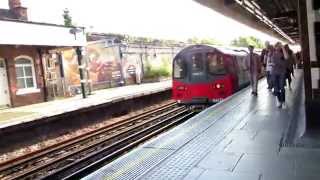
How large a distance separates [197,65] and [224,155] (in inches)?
397

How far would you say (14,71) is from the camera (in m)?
20.5

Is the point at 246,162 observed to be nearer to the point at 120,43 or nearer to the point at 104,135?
the point at 104,135

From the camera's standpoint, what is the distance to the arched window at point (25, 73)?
68.8ft

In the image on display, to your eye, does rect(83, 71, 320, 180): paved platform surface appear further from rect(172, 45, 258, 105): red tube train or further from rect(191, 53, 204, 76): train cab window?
rect(191, 53, 204, 76): train cab window

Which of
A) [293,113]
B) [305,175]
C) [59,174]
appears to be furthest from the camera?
[293,113]

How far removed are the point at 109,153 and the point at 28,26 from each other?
11.4 meters

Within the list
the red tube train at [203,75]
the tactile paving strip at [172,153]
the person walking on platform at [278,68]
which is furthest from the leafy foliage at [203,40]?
the tactile paving strip at [172,153]

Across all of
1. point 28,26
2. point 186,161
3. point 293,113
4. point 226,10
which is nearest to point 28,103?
point 28,26

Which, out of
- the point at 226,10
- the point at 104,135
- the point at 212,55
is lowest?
the point at 104,135

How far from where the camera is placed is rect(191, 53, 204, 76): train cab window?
53.8 feet

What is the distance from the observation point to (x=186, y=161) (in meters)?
6.41

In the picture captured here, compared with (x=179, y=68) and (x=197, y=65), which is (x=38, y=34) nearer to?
(x=179, y=68)

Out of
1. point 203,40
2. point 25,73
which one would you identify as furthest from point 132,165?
point 203,40

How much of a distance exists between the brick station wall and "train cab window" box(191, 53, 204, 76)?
29.2 ft
